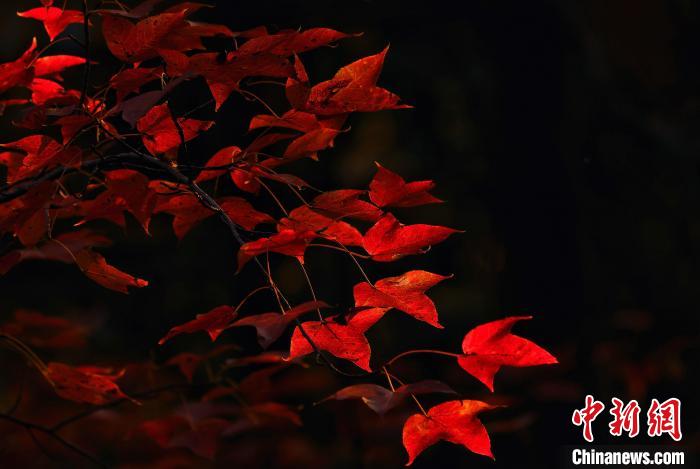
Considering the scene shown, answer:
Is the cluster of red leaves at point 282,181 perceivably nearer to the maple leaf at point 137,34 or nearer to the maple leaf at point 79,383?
the maple leaf at point 137,34

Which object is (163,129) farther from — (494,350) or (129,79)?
(494,350)

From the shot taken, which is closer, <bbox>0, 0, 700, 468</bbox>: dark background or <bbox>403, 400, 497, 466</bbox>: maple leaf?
<bbox>403, 400, 497, 466</bbox>: maple leaf

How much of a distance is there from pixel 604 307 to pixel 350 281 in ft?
2.20

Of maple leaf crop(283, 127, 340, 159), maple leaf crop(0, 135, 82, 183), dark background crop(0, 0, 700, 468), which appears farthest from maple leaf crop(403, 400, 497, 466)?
dark background crop(0, 0, 700, 468)

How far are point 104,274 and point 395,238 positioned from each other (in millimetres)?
→ 269

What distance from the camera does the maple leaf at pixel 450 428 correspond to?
682mm

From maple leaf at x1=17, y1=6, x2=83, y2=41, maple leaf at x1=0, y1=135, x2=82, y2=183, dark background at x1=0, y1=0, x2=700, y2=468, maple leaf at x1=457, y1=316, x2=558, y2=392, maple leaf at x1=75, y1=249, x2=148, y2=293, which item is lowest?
dark background at x1=0, y1=0, x2=700, y2=468

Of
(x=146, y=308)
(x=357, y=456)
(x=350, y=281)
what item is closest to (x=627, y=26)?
(x=350, y=281)

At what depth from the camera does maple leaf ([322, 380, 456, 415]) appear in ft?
2.07

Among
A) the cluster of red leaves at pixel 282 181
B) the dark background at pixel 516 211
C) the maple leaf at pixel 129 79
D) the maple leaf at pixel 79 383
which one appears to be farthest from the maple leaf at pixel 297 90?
the dark background at pixel 516 211

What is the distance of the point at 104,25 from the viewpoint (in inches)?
24.7

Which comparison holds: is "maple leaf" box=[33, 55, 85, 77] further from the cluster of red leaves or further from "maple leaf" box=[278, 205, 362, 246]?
"maple leaf" box=[278, 205, 362, 246]

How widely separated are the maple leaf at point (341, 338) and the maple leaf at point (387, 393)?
0.02 metres

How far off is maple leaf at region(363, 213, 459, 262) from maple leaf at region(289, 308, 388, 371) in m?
0.05
